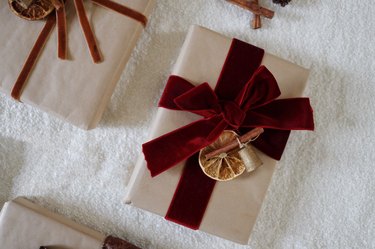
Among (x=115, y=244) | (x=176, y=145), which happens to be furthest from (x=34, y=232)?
(x=176, y=145)

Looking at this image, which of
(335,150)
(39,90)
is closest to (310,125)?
(335,150)

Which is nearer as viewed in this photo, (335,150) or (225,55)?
(225,55)

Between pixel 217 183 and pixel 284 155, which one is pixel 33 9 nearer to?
pixel 217 183

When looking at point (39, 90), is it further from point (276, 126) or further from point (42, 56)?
point (276, 126)

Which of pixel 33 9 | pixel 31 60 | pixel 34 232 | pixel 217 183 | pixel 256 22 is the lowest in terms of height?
pixel 34 232

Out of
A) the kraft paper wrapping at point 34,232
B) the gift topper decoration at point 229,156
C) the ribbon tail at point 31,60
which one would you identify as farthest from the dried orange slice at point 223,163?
the ribbon tail at point 31,60

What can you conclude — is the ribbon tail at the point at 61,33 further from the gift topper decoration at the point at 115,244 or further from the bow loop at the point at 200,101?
the gift topper decoration at the point at 115,244

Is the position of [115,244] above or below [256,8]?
below
